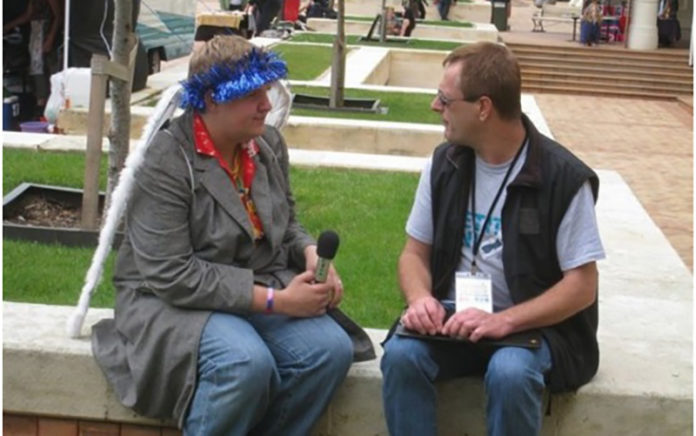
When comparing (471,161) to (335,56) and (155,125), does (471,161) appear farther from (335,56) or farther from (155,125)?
(335,56)

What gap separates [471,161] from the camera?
3.87 m

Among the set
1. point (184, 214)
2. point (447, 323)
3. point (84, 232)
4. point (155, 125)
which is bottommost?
point (84, 232)

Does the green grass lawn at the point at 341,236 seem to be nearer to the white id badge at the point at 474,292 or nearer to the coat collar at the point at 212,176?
the white id badge at the point at 474,292

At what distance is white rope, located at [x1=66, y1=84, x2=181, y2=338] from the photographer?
3832 millimetres

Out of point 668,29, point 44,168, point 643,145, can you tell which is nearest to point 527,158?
point 44,168

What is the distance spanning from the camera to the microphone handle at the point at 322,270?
3.73m

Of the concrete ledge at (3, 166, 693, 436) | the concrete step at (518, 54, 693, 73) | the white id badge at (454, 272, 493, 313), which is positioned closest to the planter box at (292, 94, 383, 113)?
the concrete ledge at (3, 166, 693, 436)

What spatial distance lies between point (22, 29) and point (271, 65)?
33.0ft

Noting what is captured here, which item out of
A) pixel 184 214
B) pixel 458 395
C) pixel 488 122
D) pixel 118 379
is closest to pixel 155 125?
pixel 184 214

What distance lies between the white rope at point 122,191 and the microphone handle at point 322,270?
2.16ft

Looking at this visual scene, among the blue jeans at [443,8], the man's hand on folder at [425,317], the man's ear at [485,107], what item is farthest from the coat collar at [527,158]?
the blue jeans at [443,8]

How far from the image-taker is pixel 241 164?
156 inches

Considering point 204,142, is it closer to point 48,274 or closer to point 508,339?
point 508,339

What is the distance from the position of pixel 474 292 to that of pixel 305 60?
15.4 m
